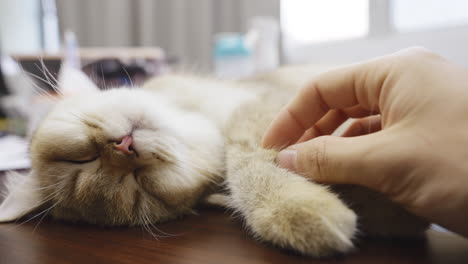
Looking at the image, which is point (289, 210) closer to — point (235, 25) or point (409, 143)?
point (409, 143)

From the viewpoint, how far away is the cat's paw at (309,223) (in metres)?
0.45

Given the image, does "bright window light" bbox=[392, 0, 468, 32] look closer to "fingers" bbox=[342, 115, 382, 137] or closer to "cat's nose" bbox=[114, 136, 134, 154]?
"fingers" bbox=[342, 115, 382, 137]

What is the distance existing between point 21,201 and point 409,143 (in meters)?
0.69

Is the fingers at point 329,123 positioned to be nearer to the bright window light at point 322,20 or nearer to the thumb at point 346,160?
the thumb at point 346,160

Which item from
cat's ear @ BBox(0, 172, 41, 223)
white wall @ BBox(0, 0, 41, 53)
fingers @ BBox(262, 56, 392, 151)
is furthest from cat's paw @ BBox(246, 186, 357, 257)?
white wall @ BBox(0, 0, 41, 53)

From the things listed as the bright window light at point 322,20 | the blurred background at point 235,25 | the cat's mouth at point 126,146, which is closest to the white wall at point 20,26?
the blurred background at point 235,25

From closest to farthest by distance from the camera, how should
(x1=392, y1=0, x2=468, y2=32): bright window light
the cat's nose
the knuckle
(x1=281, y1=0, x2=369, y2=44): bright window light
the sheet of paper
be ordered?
the knuckle, the cat's nose, the sheet of paper, (x1=392, y1=0, x2=468, y2=32): bright window light, (x1=281, y1=0, x2=369, y2=44): bright window light

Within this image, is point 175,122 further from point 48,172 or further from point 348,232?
point 348,232

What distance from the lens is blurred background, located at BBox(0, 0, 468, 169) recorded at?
5.66ft

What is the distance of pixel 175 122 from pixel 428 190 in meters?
0.51

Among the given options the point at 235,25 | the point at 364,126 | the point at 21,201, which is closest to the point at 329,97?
the point at 364,126

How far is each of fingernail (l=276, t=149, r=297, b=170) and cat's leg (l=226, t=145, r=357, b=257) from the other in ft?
0.04

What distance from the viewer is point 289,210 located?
1.64 feet

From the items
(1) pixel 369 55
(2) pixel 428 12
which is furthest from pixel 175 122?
(2) pixel 428 12
